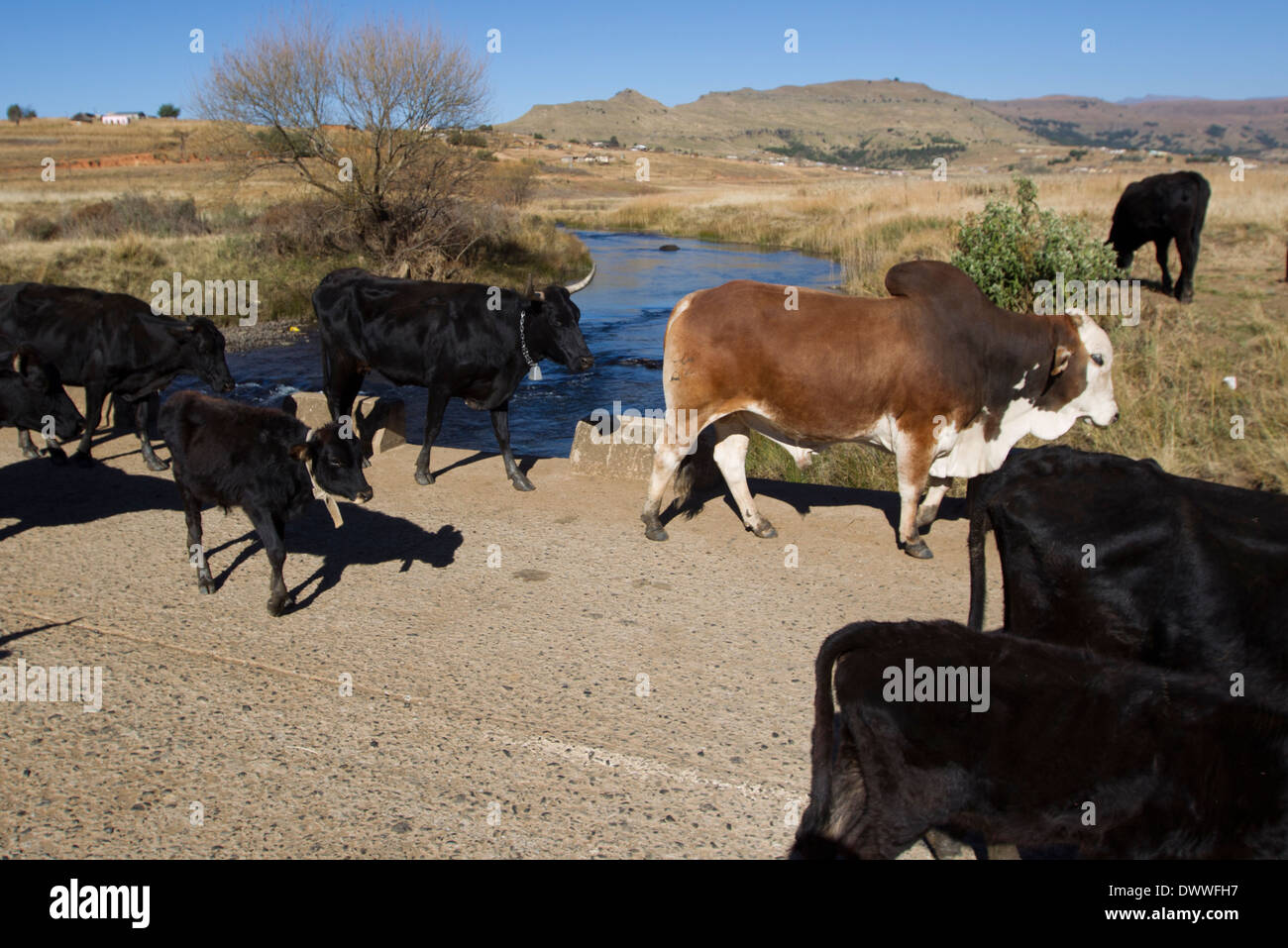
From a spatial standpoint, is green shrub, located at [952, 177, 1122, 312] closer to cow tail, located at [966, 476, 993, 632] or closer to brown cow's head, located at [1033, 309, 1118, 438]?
brown cow's head, located at [1033, 309, 1118, 438]

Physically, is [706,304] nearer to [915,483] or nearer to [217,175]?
[915,483]

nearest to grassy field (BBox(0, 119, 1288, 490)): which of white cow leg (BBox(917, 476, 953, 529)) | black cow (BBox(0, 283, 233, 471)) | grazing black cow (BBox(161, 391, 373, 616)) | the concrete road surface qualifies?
white cow leg (BBox(917, 476, 953, 529))

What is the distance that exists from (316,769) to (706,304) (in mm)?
4166

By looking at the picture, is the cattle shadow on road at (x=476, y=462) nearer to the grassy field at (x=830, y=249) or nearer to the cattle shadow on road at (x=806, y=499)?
the cattle shadow on road at (x=806, y=499)

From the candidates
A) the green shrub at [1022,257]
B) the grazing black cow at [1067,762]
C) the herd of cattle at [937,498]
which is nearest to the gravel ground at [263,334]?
the herd of cattle at [937,498]

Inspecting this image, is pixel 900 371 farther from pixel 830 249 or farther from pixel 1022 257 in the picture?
pixel 830 249

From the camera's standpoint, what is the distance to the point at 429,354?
9.05 meters

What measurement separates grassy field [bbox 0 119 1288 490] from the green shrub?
1.12 m

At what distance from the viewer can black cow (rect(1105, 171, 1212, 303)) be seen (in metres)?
15.5

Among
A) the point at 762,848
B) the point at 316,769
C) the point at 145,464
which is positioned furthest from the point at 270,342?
the point at 762,848

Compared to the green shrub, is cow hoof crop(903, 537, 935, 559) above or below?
below

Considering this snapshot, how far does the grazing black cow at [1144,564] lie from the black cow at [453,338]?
5.14 metres

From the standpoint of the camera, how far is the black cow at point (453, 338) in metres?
8.92

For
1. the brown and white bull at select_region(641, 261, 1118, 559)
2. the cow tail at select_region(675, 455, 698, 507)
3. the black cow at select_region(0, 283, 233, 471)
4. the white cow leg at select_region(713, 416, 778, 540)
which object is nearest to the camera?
the brown and white bull at select_region(641, 261, 1118, 559)
